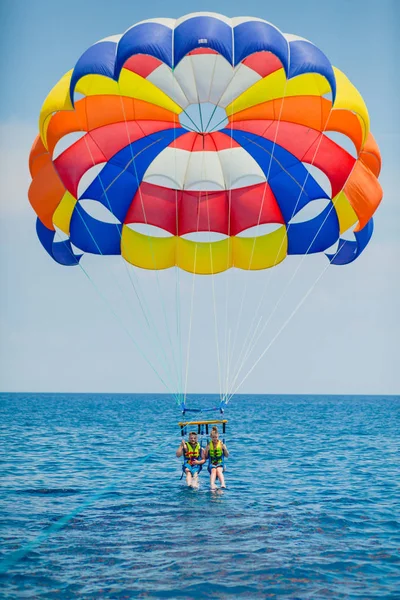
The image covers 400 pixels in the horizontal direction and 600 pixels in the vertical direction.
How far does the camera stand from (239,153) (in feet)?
44.8

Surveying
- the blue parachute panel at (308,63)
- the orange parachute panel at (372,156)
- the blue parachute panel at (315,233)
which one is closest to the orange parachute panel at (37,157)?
the blue parachute panel at (308,63)

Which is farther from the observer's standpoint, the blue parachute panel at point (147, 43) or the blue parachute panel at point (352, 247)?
the blue parachute panel at point (352, 247)

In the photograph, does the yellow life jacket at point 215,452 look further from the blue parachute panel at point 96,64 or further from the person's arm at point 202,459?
the blue parachute panel at point 96,64

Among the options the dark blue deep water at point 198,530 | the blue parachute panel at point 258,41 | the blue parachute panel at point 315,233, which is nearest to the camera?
the dark blue deep water at point 198,530

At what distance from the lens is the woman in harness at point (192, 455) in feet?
41.0

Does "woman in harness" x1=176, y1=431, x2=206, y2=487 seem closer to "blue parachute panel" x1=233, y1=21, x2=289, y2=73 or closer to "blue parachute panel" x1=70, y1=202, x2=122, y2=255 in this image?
"blue parachute panel" x1=70, y1=202, x2=122, y2=255

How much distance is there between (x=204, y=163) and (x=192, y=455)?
18.4ft

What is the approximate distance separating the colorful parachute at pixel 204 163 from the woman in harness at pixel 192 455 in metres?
3.71

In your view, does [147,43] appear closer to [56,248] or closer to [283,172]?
[283,172]

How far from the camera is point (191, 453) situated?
1259cm

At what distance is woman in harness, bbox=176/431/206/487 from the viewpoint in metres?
12.5

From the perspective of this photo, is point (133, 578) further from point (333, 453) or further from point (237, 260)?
point (333, 453)

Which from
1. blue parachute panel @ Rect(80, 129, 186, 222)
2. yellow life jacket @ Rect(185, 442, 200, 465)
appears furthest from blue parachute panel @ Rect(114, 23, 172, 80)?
yellow life jacket @ Rect(185, 442, 200, 465)

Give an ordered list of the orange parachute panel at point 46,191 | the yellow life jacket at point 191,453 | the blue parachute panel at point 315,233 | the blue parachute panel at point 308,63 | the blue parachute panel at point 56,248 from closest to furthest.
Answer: the blue parachute panel at point 308,63 → the yellow life jacket at point 191,453 → the orange parachute panel at point 46,191 → the blue parachute panel at point 56,248 → the blue parachute panel at point 315,233
